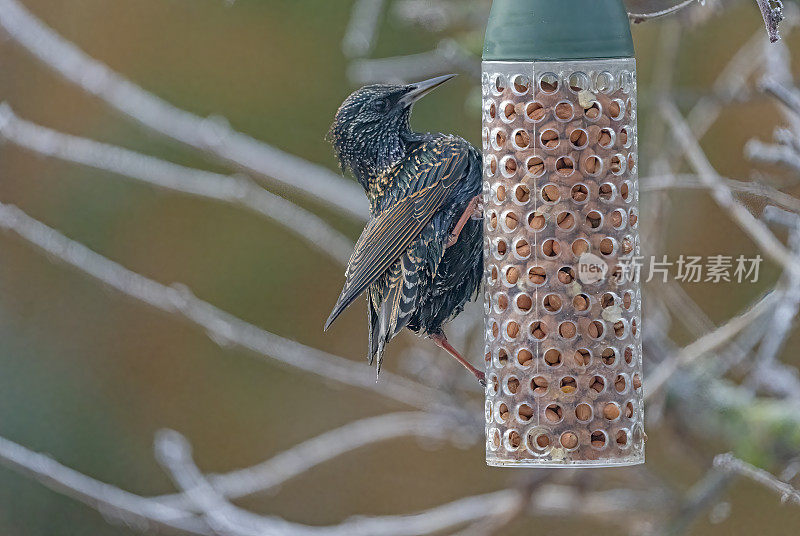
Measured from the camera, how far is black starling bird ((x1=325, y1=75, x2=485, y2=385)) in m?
4.39

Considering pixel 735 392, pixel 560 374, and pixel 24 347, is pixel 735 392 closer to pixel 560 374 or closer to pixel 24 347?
pixel 560 374

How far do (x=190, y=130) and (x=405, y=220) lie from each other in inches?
44.3

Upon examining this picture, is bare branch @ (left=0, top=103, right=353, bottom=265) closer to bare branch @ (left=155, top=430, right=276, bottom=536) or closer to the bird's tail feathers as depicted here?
the bird's tail feathers

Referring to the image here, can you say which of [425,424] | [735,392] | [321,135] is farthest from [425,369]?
[321,135]

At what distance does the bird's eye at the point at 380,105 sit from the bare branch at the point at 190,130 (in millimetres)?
560

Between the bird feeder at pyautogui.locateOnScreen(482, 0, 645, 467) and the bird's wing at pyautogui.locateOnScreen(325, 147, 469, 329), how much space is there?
1.55 ft

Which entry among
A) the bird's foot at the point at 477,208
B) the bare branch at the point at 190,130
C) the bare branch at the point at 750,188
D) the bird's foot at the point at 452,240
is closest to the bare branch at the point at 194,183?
the bare branch at the point at 190,130

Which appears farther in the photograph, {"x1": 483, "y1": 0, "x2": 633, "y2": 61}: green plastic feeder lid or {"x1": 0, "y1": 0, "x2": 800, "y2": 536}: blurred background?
{"x1": 0, "y1": 0, "x2": 800, "y2": 536}: blurred background

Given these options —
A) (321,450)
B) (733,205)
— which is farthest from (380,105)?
(321,450)

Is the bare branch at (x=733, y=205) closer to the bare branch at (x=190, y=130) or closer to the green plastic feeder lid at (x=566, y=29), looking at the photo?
the green plastic feeder lid at (x=566, y=29)

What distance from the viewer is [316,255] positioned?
8438mm

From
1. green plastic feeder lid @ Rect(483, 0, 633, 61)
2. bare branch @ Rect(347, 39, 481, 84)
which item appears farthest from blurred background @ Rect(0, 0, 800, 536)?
green plastic feeder lid @ Rect(483, 0, 633, 61)

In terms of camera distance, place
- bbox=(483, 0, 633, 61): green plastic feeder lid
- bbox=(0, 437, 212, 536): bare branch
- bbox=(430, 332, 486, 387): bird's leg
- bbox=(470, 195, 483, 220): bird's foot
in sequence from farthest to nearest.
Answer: bbox=(0, 437, 212, 536): bare branch → bbox=(430, 332, 486, 387): bird's leg → bbox=(470, 195, 483, 220): bird's foot → bbox=(483, 0, 633, 61): green plastic feeder lid

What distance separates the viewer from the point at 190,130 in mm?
5191
